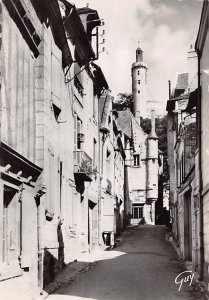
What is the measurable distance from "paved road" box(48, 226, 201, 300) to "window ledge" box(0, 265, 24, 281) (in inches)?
69.4

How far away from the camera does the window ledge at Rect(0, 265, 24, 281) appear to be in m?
9.61

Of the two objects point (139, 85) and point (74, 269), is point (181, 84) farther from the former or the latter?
point (139, 85)

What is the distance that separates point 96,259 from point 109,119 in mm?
11676

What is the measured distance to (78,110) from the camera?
21500 mm

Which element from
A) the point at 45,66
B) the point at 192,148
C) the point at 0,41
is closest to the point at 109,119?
the point at 192,148

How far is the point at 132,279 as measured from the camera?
16078 mm

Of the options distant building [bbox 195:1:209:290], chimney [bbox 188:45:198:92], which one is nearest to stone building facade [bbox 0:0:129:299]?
A: distant building [bbox 195:1:209:290]

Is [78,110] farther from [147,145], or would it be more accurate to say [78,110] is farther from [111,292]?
[147,145]

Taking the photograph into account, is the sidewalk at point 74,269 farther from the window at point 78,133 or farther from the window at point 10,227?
the window at point 78,133

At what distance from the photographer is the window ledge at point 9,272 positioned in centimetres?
961

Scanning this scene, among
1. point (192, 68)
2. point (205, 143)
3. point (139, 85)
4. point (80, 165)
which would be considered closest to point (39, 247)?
point (205, 143)

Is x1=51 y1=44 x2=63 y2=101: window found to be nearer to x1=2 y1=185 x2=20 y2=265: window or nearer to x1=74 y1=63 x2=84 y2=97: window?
x1=74 y1=63 x2=84 y2=97: window

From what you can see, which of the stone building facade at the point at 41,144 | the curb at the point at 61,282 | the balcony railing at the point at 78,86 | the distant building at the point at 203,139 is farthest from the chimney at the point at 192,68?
the curb at the point at 61,282

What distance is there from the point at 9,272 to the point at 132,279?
6.79m
